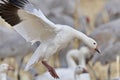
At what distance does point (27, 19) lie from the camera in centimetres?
584

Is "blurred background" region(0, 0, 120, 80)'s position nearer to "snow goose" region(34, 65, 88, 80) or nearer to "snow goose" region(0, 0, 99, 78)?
"snow goose" region(34, 65, 88, 80)

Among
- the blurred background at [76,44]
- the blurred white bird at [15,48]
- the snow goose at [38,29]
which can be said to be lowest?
the blurred background at [76,44]

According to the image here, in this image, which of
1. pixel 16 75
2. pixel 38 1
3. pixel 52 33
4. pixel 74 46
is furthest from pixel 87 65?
pixel 52 33

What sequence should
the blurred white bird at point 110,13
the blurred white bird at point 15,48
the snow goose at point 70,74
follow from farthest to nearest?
the blurred white bird at point 110,13, the blurred white bird at point 15,48, the snow goose at point 70,74

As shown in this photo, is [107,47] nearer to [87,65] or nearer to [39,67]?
[87,65]

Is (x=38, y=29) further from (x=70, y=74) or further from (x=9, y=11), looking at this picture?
(x=70, y=74)

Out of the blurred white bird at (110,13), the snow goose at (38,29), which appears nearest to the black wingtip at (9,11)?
the snow goose at (38,29)

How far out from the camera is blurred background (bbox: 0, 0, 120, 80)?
820 centimetres

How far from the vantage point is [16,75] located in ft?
27.4

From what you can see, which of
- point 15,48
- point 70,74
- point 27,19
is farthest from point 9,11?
point 15,48

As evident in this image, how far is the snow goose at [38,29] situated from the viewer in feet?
18.8

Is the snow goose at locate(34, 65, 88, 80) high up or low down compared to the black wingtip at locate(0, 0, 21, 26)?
down

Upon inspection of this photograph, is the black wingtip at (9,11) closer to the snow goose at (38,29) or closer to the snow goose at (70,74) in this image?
the snow goose at (38,29)

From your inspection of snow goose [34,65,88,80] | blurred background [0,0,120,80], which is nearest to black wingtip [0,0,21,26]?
snow goose [34,65,88,80]
